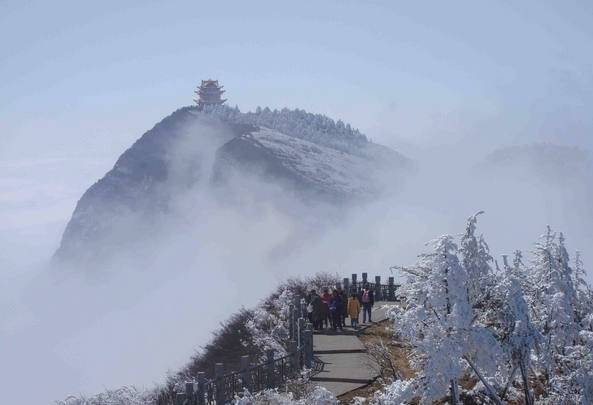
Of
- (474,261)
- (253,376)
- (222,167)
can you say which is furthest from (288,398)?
(222,167)

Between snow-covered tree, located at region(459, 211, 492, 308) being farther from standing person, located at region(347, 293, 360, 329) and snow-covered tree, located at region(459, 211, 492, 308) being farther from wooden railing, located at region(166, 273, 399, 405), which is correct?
standing person, located at region(347, 293, 360, 329)

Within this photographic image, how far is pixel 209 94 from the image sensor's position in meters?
145

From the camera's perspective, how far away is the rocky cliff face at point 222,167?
431 ft

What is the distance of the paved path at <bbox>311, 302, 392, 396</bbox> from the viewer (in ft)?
63.0

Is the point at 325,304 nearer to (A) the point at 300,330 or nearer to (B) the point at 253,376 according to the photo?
(A) the point at 300,330

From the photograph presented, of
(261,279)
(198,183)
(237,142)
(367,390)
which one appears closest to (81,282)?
(198,183)

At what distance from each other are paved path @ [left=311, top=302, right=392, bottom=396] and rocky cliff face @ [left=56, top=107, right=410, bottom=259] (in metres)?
101

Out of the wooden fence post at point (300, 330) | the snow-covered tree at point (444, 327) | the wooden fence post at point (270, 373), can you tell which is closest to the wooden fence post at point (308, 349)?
the wooden fence post at point (300, 330)

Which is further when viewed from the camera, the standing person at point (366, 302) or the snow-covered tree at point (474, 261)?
the standing person at point (366, 302)

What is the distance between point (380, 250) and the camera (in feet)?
367

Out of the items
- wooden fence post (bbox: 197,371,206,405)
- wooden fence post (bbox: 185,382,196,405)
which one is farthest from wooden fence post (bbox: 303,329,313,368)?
wooden fence post (bbox: 185,382,196,405)

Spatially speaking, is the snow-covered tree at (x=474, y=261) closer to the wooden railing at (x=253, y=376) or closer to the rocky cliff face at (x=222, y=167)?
the wooden railing at (x=253, y=376)

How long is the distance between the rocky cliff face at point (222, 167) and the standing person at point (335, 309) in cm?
9944

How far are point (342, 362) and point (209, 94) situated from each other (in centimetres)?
12699
